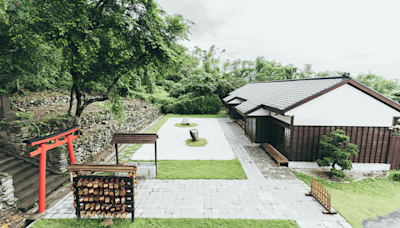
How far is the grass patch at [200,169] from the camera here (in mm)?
7434

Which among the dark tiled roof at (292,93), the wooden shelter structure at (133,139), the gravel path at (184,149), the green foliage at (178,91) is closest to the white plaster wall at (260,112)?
the dark tiled roof at (292,93)

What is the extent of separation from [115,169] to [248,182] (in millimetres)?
5149

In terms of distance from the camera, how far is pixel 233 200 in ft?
19.3

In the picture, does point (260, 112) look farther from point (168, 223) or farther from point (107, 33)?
point (107, 33)

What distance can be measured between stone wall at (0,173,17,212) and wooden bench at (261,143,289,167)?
33.5ft

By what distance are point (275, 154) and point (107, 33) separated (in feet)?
33.1

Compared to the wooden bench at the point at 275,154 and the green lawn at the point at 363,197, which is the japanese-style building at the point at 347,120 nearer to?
the wooden bench at the point at 275,154

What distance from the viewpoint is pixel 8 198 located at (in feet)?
16.1

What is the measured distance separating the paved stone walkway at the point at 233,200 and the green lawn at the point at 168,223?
0.19 metres

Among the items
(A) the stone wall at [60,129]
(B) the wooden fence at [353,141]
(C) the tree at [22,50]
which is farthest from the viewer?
(B) the wooden fence at [353,141]

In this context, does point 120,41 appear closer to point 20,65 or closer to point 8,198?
point 20,65

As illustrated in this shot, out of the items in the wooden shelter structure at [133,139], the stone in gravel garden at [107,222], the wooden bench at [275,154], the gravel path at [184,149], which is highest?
the wooden shelter structure at [133,139]

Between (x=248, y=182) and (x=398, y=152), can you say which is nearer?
(x=248, y=182)

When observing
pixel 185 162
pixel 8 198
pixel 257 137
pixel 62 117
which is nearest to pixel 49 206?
pixel 8 198
